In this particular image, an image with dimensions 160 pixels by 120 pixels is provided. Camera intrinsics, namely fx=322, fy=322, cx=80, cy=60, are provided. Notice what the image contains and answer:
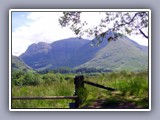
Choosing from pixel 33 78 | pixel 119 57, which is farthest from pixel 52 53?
pixel 119 57

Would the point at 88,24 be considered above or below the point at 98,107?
above

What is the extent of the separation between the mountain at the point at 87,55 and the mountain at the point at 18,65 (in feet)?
0.09

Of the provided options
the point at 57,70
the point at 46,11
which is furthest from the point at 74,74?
the point at 46,11

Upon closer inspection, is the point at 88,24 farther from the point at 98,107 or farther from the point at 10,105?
the point at 10,105

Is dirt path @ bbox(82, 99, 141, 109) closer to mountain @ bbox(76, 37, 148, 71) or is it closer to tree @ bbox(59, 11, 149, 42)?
mountain @ bbox(76, 37, 148, 71)

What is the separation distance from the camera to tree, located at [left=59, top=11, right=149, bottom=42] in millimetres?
2596

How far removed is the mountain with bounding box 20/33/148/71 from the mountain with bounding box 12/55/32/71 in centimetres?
3

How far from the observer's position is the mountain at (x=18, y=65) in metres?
2.59

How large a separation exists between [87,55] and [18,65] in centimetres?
56

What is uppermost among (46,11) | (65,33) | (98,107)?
(46,11)

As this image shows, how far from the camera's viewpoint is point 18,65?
8.52ft

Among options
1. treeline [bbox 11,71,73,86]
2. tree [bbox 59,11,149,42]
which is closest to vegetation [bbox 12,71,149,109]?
treeline [bbox 11,71,73,86]
